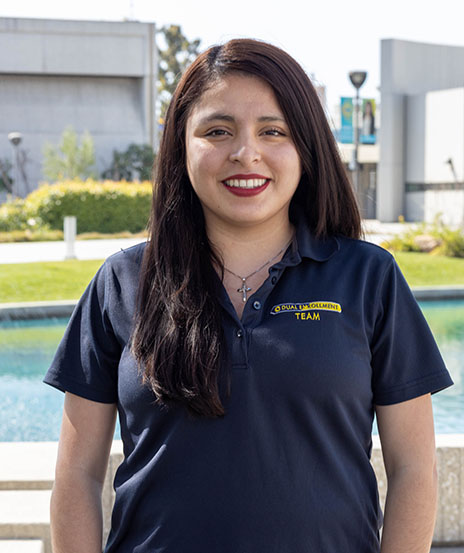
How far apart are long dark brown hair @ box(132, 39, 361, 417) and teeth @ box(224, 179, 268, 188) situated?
13cm

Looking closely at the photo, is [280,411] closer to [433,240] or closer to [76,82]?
[433,240]

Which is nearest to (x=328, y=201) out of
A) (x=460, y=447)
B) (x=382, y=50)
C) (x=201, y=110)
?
(x=201, y=110)

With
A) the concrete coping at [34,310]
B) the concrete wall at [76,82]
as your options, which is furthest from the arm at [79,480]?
the concrete wall at [76,82]

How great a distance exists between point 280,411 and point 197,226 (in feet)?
1.78

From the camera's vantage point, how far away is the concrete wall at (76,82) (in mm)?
41281

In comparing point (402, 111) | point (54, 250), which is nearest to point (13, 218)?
point (54, 250)

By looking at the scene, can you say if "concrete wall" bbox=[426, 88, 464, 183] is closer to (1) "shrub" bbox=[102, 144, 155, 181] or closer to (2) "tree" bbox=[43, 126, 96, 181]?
(2) "tree" bbox=[43, 126, 96, 181]

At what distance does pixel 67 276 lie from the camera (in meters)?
14.0

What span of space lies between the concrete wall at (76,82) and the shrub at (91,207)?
17.5 m

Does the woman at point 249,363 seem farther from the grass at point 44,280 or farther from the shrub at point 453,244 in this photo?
the shrub at point 453,244

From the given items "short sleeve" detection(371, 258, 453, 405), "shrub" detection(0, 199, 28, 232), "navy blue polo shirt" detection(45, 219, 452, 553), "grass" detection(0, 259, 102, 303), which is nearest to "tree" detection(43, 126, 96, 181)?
"shrub" detection(0, 199, 28, 232)

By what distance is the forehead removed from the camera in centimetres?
185

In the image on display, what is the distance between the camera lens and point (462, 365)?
8305mm

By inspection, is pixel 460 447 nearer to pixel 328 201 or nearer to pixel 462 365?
pixel 328 201
